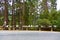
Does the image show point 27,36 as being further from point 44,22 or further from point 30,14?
point 30,14

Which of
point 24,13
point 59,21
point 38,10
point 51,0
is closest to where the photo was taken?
point 59,21

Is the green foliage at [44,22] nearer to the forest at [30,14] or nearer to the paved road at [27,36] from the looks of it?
the forest at [30,14]

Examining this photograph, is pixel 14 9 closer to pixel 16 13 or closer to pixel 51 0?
pixel 16 13

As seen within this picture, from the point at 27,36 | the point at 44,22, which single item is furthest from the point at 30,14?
the point at 27,36

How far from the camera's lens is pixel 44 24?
77.7 feet

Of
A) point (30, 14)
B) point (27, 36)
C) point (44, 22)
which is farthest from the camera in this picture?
point (30, 14)

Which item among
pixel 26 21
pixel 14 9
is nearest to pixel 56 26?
pixel 26 21

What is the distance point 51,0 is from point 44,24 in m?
7.94

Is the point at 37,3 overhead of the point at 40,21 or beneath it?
overhead

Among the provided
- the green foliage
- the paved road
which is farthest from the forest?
the paved road

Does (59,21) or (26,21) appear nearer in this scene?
(59,21)

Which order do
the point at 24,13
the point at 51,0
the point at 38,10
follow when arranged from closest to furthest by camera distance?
the point at 24,13
the point at 38,10
the point at 51,0

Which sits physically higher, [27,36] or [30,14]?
[30,14]

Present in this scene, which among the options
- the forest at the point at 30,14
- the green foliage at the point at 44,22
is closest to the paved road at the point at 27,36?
the green foliage at the point at 44,22
